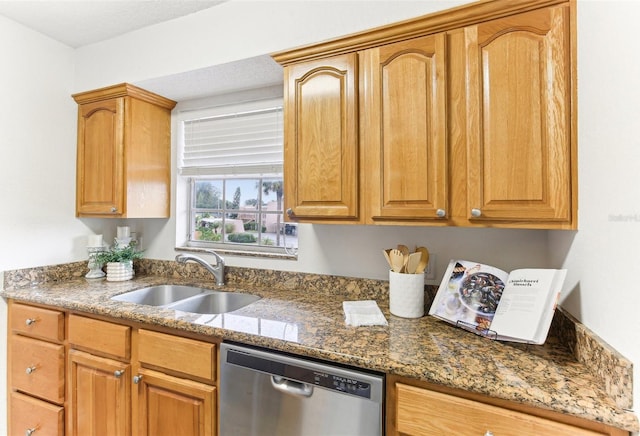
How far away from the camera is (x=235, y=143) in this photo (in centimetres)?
209

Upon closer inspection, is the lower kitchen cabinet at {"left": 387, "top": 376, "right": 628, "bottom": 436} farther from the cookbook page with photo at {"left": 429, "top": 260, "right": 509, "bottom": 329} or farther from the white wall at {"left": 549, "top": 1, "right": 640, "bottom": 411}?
the cookbook page with photo at {"left": 429, "top": 260, "right": 509, "bottom": 329}

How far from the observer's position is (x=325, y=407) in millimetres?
1036

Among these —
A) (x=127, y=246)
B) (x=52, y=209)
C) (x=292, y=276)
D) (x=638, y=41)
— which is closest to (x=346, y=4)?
(x=638, y=41)

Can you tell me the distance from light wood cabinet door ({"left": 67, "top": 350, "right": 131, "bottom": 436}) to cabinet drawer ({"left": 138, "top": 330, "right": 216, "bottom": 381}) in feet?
0.57

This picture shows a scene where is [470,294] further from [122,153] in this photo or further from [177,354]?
[122,153]

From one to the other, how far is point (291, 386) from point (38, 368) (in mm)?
1527

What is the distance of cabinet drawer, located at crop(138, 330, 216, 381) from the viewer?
1249 mm

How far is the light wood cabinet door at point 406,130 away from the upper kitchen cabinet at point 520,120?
11 centimetres

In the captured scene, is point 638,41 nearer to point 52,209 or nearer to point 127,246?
point 127,246

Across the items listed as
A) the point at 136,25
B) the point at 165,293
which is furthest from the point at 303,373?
the point at 136,25

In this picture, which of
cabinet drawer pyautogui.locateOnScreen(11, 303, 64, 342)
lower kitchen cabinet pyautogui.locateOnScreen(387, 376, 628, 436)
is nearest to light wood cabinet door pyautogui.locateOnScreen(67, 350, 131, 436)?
cabinet drawer pyautogui.locateOnScreen(11, 303, 64, 342)

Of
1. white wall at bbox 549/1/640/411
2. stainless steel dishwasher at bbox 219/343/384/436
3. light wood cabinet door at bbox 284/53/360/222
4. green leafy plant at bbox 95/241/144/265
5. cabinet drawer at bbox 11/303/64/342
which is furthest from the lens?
green leafy plant at bbox 95/241/144/265

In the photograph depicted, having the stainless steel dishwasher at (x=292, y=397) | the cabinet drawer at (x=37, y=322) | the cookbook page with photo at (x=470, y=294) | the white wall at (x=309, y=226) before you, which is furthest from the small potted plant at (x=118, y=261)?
the cookbook page with photo at (x=470, y=294)

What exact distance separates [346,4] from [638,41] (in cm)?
110
